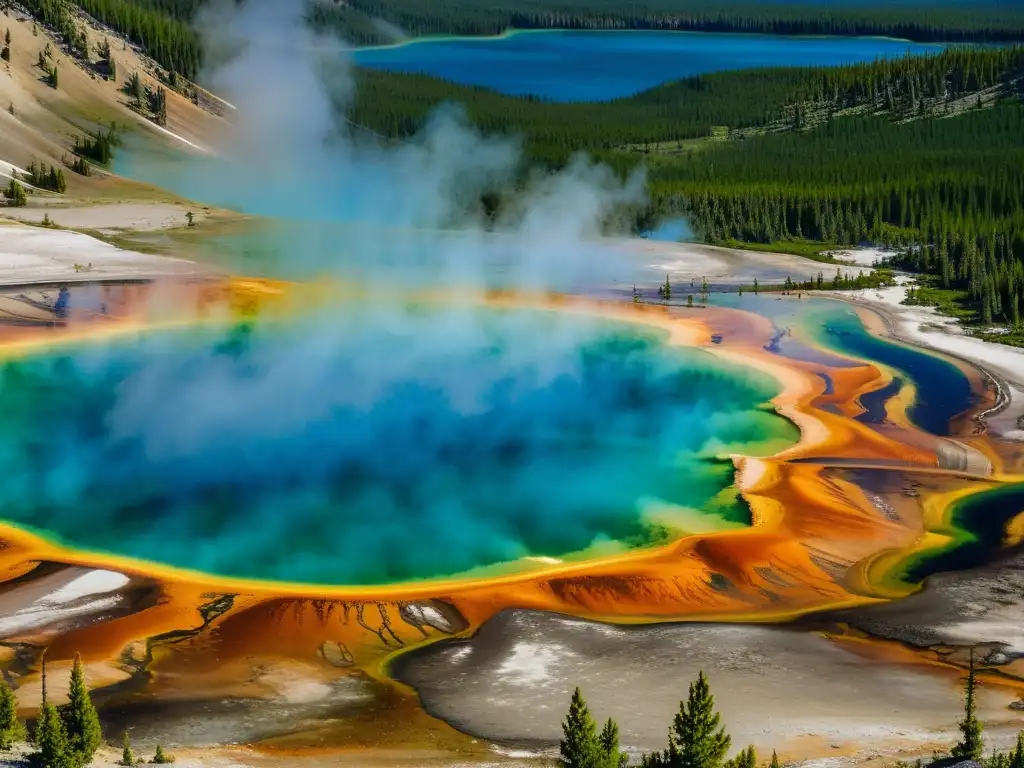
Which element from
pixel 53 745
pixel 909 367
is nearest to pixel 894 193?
pixel 909 367

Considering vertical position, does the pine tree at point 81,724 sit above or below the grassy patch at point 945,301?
below

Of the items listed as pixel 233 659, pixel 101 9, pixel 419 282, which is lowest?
pixel 233 659

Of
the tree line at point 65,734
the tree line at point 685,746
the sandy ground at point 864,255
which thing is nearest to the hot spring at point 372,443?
the tree line at point 65,734

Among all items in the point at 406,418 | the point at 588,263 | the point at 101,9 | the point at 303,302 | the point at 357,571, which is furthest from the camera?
the point at 101,9

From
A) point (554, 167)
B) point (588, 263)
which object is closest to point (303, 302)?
point (588, 263)

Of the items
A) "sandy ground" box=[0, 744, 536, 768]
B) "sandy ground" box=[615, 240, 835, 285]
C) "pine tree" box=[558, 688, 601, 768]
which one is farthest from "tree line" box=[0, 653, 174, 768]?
"sandy ground" box=[615, 240, 835, 285]

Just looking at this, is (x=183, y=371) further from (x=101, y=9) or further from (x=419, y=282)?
(x=101, y=9)

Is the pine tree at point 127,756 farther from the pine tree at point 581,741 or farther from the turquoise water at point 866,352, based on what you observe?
the turquoise water at point 866,352

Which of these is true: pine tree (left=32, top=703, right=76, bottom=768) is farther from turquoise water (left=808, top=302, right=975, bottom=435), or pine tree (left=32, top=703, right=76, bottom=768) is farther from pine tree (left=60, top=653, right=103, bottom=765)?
turquoise water (left=808, top=302, right=975, bottom=435)
